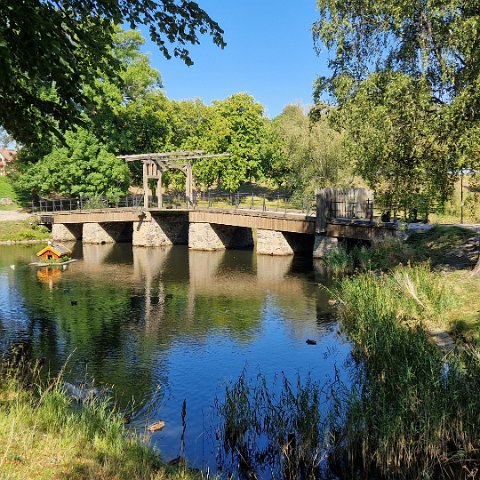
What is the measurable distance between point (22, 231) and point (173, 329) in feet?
108

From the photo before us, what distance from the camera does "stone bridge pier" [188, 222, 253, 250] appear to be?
3759cm

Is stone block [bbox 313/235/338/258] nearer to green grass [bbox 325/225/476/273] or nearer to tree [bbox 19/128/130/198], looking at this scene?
green grass [bbox 325/225/476/273]

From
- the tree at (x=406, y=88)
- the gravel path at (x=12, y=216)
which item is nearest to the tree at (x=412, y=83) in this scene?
the tree at (x=406, y=88)

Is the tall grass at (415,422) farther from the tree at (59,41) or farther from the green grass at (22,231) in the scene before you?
the green grass at (22,231)

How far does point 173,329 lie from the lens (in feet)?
54.7

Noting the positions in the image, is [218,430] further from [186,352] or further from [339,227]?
[339,227]

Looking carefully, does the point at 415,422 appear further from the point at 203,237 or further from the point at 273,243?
the point at 203,237

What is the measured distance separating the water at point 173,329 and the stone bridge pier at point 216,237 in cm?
738

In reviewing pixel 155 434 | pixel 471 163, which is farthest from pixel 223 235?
pixel 155 434

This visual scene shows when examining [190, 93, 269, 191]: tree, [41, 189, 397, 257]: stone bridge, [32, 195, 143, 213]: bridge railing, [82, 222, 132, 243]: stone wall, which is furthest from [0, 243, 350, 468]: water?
[190, 93, 269, 191]: tree

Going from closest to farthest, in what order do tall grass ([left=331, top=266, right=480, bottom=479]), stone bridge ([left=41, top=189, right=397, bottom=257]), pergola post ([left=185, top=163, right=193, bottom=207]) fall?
1. tall grass ([left=331, top=266, right=480, bottom=479])
2. stone bridge ([left=41, top=189, right=397, bottom=257])
3. pergola post ([left=185, top=163, right=193, bottom=207])

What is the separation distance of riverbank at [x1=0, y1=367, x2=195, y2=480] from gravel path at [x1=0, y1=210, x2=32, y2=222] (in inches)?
1695

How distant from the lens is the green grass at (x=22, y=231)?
1695 inches

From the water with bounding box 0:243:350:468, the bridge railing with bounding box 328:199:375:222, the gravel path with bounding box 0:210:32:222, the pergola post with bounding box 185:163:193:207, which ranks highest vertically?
the pergola post with bounding box 185:163:193:207
